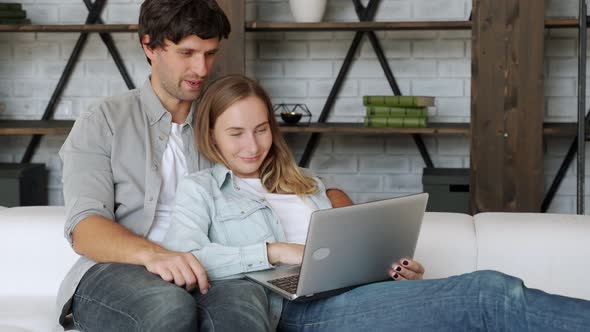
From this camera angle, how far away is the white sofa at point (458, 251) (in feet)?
6.71

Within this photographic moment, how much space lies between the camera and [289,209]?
2035 mm

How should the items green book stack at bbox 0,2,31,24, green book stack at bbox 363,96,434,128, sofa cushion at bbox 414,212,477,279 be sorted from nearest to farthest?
sofa cushion at bbox 414,212,477,279, green book stack at bbox 363,96,434,128, green book stack at bbox 0,2,31,24

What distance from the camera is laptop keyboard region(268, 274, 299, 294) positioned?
170 centimetres

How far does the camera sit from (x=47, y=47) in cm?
443

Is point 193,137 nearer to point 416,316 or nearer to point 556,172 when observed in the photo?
point 416,316

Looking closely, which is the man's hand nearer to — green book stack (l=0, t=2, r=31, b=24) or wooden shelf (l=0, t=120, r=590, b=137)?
wooden shelf (l=0, t=120, r=590, b=137)

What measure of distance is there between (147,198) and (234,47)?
1923 millimetres

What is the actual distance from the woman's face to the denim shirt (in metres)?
0.04

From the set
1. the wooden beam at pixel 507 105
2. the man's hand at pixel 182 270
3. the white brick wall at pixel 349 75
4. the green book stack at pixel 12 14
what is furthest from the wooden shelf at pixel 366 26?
the man's hand at pixel 182 270

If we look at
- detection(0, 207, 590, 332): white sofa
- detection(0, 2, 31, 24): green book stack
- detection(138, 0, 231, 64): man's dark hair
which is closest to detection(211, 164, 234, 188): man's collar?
detection(138, 0, 231, 64): man's dark hair

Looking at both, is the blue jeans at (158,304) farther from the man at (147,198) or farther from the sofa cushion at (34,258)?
the sofa cushion at (34,258)

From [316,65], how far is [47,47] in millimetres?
1395

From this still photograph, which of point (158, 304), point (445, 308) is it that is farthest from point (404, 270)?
point (158, 304)

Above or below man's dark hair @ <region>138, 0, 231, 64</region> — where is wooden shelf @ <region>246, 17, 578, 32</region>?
above
